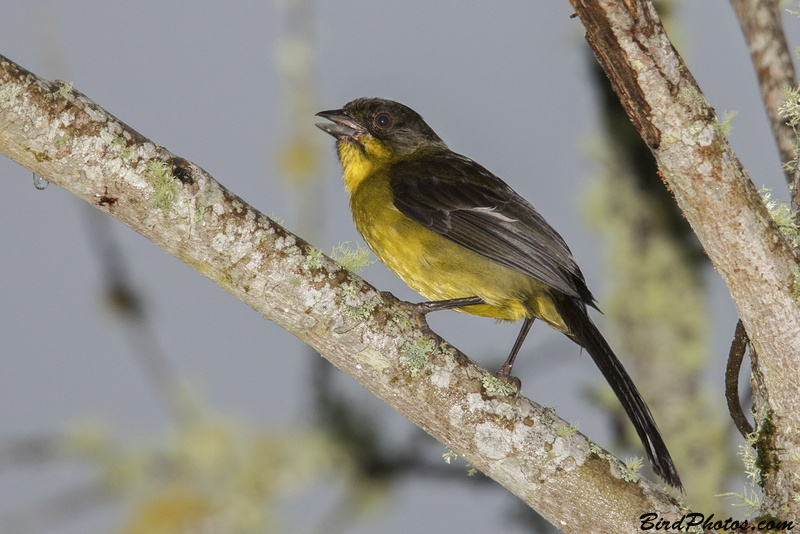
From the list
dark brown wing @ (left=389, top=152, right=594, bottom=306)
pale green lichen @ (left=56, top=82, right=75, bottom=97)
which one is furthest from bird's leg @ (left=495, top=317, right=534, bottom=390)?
pale green lichen @ (left=56, top=82, right=75, bottom=97)

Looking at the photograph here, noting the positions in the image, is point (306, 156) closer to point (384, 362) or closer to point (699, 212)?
point (384, 362)

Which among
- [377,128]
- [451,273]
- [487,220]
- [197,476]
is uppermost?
[377,128]

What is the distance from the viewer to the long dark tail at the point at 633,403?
110 inches

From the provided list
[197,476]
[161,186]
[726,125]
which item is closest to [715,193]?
[726,125]

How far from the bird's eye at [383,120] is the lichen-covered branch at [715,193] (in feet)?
5.75

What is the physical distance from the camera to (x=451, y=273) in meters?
3.09

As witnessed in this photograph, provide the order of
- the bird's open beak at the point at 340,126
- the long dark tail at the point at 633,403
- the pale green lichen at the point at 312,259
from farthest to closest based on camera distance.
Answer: the bird's open beak at the point at 340,126, the long dark tail at the point at 633,403, the pale green lichen at the point at 312,259

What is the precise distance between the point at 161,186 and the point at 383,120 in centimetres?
169

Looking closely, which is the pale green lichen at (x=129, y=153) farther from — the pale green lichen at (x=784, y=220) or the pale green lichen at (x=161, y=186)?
the pale green lichen at (x=784, y=220)

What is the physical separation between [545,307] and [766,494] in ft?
3.40

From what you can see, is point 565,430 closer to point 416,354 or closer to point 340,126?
point 416,354

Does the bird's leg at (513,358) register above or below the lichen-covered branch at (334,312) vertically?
above

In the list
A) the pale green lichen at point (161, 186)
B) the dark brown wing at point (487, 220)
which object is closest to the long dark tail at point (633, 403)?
the dark brown wing at point (487, 220)

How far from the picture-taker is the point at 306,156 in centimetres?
466
